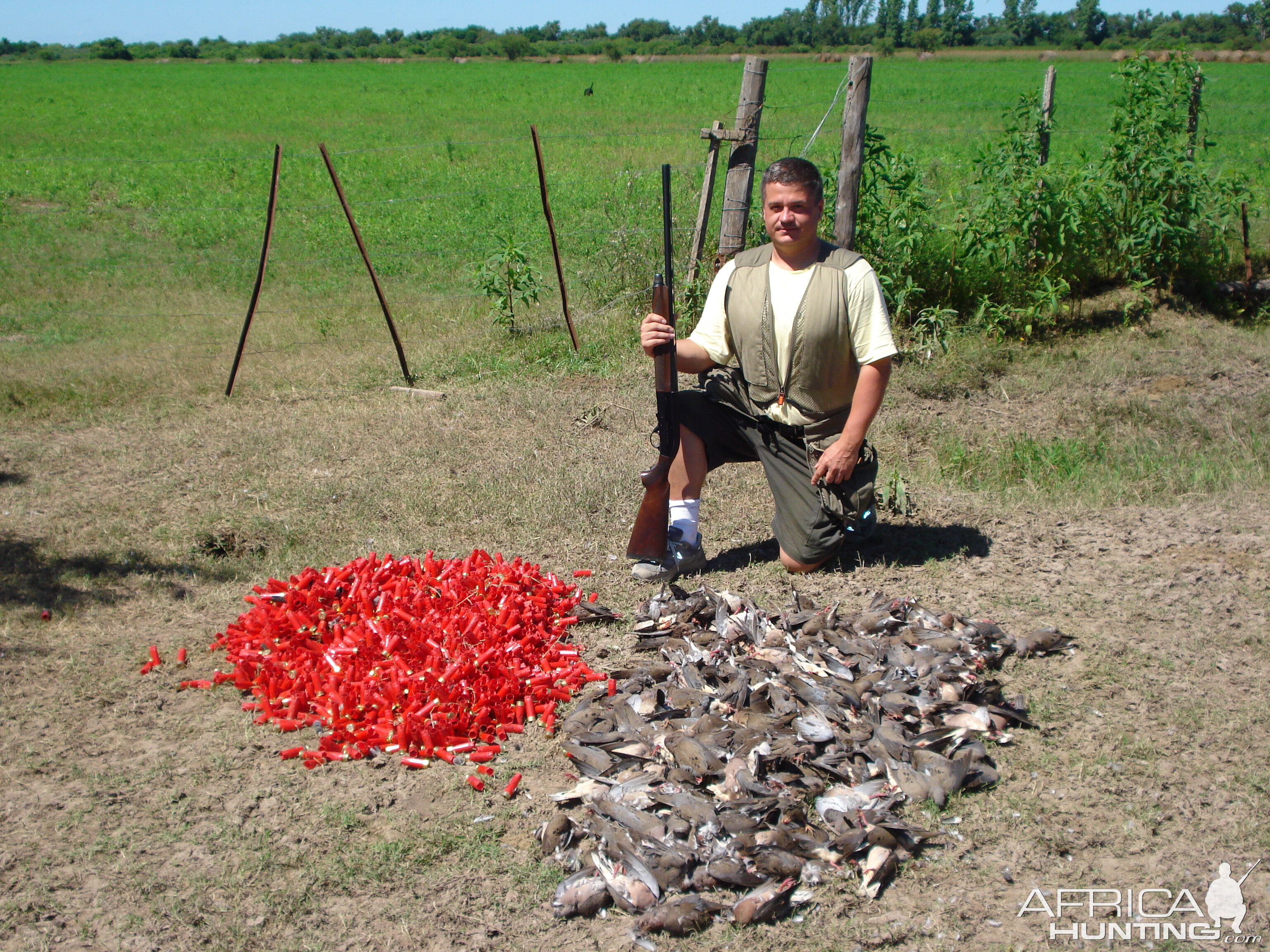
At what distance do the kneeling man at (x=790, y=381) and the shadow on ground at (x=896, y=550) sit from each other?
0.14m

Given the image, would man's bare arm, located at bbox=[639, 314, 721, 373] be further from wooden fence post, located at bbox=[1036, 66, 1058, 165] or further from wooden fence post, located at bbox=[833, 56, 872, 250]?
wooden fence post, located at bbox=[1036, 66, 1058, 165]

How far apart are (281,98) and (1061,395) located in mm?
34027

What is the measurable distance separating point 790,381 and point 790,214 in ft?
2.52

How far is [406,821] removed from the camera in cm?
316

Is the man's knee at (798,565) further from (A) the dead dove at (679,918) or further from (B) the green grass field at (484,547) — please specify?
(A) the dead dove at (679,918)

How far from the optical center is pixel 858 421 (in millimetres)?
4391

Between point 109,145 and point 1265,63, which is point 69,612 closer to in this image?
point 109,145

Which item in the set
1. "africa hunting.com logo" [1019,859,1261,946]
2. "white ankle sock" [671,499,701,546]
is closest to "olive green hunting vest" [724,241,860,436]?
"white ankle sock" [671,499,701,546]

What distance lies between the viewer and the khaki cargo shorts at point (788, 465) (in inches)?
180

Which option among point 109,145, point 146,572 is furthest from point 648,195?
point 109,145

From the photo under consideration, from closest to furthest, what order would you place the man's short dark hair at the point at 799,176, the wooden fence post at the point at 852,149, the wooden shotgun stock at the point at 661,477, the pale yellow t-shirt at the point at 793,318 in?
1. the man's short dark hair at the point at 799,176
2. the pale yellow t-shirt at the point at 793,318
3. the wooden shotgun stock at the point at 661,477
4. the wooden fence post at the point at 852,149

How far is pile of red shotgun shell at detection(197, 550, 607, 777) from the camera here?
3568 millimetres

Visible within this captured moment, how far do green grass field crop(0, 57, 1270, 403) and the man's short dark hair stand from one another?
4.11 meters

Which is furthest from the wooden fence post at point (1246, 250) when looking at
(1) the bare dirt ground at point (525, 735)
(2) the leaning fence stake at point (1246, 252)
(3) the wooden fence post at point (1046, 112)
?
(1) the bare dirt ground at point (525, 735)
